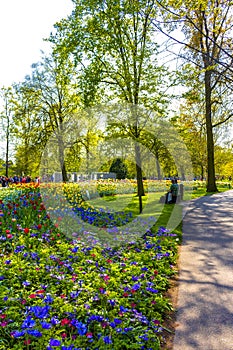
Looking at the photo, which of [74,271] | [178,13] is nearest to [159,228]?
[74,271]

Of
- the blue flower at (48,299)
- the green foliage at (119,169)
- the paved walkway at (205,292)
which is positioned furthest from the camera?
the green foliage at (119,169)

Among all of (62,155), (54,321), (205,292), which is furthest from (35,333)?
(62,155)

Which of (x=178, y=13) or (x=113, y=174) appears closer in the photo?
(x=178, y=13)

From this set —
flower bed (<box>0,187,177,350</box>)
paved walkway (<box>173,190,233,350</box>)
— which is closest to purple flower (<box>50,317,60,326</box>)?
flower bed (<box>0,187,177,350</box>)

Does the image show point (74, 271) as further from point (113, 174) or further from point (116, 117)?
point (113, 174)

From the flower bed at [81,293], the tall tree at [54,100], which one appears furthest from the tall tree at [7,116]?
the flower bed at [81,293]

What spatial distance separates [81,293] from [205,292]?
1693 millimetres

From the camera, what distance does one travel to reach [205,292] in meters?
4.36

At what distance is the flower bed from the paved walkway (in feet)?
0.80

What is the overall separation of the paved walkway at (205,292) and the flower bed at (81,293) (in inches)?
9.6

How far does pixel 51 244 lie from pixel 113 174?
32.1m

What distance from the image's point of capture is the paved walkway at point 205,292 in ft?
10.6

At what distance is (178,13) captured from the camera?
1092 cm

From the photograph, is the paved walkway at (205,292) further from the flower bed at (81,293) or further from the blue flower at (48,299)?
the blue flower at (48,299)
